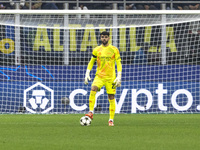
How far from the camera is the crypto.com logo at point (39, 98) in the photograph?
1692 centimetres

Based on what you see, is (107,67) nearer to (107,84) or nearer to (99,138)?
(107,84)

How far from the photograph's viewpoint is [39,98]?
668 inches

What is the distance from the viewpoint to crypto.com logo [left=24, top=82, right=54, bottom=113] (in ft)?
55.5

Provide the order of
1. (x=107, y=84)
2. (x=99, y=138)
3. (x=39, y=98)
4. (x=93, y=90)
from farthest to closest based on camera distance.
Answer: (x=39, y=98)
(x=107, y=84)
(x=93, y=90)
(x=99, y=138)

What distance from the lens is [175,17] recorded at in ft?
60.7

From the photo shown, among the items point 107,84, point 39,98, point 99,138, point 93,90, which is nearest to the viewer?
point 99,138

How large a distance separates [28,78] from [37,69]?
39 cm

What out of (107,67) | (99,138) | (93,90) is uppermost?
(107,67)

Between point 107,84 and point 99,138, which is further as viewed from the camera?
point 107,84

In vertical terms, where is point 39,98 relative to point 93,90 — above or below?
below

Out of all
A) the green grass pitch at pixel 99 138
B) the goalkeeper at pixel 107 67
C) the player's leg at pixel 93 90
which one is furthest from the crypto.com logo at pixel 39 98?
the green grass pitch at pixel 99 138

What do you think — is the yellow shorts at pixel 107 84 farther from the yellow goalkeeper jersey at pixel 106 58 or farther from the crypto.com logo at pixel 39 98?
the crypto.com logo at pixel 39 98

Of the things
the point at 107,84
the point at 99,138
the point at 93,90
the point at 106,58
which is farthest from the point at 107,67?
the point at 99,138

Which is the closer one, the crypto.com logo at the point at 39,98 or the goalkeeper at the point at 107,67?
the goalkeeper at the point at 107,67
